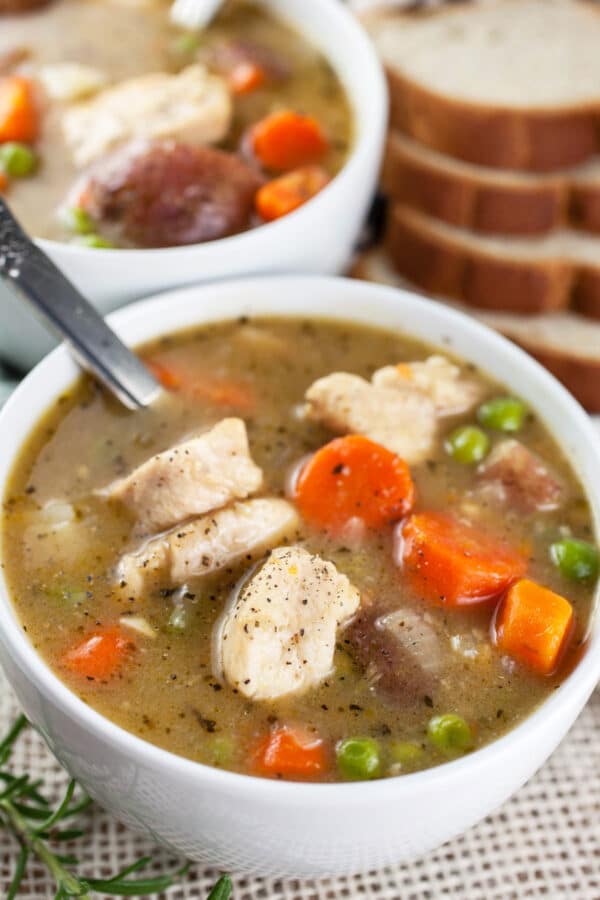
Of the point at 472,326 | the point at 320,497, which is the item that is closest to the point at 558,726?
the point at 320,497

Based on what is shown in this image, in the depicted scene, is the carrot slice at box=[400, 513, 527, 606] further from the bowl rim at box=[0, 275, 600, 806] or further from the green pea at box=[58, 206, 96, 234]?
the green pea at box=[58, 206, 96, 234]

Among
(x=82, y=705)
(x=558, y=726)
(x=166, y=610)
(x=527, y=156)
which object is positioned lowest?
(x=527, y=156)

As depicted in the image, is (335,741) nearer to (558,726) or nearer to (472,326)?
(558,726)

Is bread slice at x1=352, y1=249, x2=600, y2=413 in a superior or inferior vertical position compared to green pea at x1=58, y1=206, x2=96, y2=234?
inferior

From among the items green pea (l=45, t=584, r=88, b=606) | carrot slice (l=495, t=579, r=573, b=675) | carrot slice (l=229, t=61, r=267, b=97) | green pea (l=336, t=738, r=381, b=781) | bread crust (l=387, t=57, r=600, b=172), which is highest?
green pea (l=45, t=584, r=88, b=606)

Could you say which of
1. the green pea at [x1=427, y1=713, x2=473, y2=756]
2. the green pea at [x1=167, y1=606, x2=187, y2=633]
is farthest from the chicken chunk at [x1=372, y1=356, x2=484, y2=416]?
the green pea at [x1=427, y1=713, x2=473, y2=756]

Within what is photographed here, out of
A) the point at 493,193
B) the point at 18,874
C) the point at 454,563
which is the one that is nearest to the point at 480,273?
the point at 493,193

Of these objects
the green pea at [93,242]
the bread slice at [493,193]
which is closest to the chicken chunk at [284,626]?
the green pea at [93,242]
